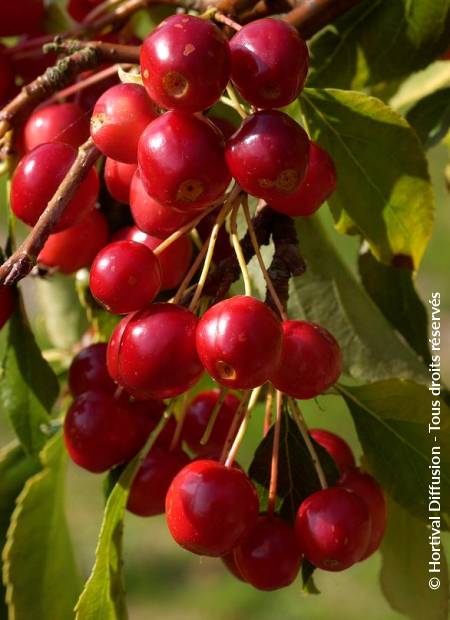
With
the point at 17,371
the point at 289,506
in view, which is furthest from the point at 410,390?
the point at 17,371

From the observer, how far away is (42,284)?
127 cm

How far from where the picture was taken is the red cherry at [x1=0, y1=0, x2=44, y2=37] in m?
1.02

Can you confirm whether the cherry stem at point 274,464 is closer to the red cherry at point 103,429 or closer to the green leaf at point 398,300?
the red cherry at point 103,429

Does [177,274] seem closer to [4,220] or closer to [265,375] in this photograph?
[265,375]

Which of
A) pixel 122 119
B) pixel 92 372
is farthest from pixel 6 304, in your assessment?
pixel 122 119

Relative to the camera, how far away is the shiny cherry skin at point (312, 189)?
0.72 metres

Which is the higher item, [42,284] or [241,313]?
[241,313]

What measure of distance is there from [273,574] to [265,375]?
18 centimetres

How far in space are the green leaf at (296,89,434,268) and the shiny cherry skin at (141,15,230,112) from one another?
0.64ft

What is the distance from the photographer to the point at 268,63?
0.64 metres

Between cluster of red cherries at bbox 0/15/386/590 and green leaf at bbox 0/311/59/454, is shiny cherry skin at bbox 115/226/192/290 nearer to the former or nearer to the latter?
cluster of red cherries at bbox 0/15/386/590

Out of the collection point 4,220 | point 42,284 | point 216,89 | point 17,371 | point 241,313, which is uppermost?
point 216,89

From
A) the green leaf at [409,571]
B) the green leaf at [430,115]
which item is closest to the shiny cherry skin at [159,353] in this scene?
the green leaf at [409,571]

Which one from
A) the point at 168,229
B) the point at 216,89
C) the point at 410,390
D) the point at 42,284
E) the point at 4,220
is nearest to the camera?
the point at 216,89
